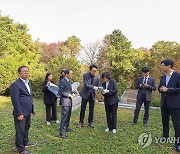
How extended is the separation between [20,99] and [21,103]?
0.08m

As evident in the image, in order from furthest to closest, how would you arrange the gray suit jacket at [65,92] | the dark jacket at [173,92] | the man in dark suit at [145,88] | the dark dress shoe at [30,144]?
the man in dark suit at [145,88] < the gray suit jacket at [65,92] < the dark dress shoe at [30,144] < the dark jacket at [173,92]

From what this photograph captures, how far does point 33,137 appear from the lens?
5324 millimetres

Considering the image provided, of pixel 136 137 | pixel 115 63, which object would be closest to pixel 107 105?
pixel 136 137

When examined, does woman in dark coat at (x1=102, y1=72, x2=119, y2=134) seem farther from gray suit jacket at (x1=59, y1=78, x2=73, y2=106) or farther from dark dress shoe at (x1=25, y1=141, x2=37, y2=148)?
dark dress shoe at (x1=25, y1=141, x2=37, y2=148)

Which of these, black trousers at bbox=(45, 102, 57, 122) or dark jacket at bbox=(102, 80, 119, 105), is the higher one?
dark jacket at bbox=(102, 80, 119, 105)

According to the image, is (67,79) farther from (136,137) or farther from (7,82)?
(7,82)

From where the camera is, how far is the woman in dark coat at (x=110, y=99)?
19.0ft

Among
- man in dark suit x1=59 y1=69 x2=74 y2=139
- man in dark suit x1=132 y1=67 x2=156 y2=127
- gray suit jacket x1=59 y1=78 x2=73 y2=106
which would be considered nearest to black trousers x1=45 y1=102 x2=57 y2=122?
man in dark suit x1=59 y1=69 x2=74 y2=139

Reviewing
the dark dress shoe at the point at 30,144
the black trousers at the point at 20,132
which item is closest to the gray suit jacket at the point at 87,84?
the dark dress shoe at the point at 30,144

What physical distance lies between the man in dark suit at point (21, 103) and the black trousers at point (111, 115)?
228 cm

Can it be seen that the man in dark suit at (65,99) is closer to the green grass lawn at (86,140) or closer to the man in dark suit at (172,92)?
the green grass lawn at (86,140)

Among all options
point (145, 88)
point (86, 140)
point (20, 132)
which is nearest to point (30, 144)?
point (20, 132)

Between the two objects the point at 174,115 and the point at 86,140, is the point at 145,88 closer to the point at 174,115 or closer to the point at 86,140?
the point at 174,115

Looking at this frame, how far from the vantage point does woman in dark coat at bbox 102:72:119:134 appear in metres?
5.78
